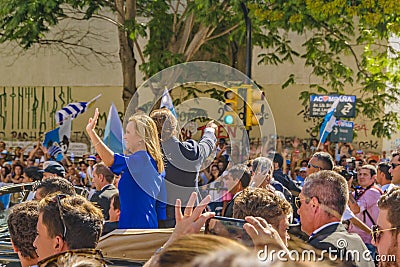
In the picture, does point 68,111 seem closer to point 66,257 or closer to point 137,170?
point 137,170

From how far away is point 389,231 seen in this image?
406cm

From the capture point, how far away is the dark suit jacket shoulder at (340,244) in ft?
13.2

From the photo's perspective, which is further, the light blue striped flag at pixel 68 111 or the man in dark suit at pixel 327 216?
the light blue striped flag at pixel 68 111

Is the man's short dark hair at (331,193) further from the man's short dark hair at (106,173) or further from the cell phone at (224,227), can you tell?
the man's short dark hair at (106,173)

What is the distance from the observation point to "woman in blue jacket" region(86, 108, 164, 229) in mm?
5129

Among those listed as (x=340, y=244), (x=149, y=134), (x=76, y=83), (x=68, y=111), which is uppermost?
(x=76, y=83)

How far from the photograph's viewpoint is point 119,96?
78.1 feet

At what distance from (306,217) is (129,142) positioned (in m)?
1.49

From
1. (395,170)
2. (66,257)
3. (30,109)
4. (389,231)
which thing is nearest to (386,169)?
(395,170)

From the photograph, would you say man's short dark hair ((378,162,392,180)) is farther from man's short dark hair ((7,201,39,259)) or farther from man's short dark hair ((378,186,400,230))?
man's short dark hair ((7,201,39,259))

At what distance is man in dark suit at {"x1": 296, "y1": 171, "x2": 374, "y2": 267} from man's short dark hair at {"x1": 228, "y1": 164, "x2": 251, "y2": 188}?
283cm

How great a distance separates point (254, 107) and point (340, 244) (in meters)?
8.71

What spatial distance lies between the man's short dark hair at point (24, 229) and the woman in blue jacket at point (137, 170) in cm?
118

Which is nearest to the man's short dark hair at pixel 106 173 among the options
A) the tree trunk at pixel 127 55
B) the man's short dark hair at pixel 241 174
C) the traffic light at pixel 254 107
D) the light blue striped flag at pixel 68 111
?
the man's short dark hair at pixel 241 174
